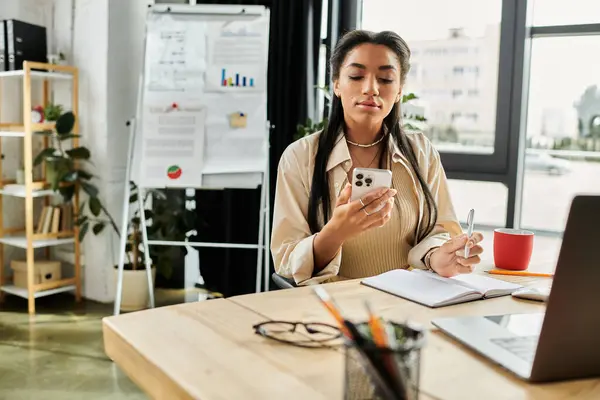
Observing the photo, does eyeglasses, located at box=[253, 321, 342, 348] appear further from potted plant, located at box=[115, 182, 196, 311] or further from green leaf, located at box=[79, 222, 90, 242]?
green leaf, located at box=[79, 222, 90, 242]

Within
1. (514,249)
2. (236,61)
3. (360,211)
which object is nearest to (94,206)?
(236,61)

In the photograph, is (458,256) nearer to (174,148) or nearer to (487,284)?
(487,284)

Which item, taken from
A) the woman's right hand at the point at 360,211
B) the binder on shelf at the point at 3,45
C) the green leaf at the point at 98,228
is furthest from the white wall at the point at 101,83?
the woman's right hand at the point at 360,211

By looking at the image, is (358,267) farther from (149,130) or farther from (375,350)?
(149,130)

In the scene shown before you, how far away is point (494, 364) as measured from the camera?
2.84 feet

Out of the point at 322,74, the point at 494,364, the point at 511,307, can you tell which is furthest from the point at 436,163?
the point at 322,74

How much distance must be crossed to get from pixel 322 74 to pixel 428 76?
55 cm

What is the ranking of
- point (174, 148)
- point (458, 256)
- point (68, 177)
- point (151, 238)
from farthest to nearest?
point (151, 238)
point (68, 177)
point (174, 148)
point (458, 256)

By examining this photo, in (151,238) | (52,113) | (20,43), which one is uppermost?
(20,43)

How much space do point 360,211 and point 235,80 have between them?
186cm

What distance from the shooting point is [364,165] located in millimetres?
1807

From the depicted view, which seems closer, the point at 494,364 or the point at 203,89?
the point at 494,364

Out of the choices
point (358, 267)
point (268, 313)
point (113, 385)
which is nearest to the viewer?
point (268, 313)

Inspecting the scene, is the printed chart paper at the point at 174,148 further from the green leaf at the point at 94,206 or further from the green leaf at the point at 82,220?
the green leaf at the point at 82,220
